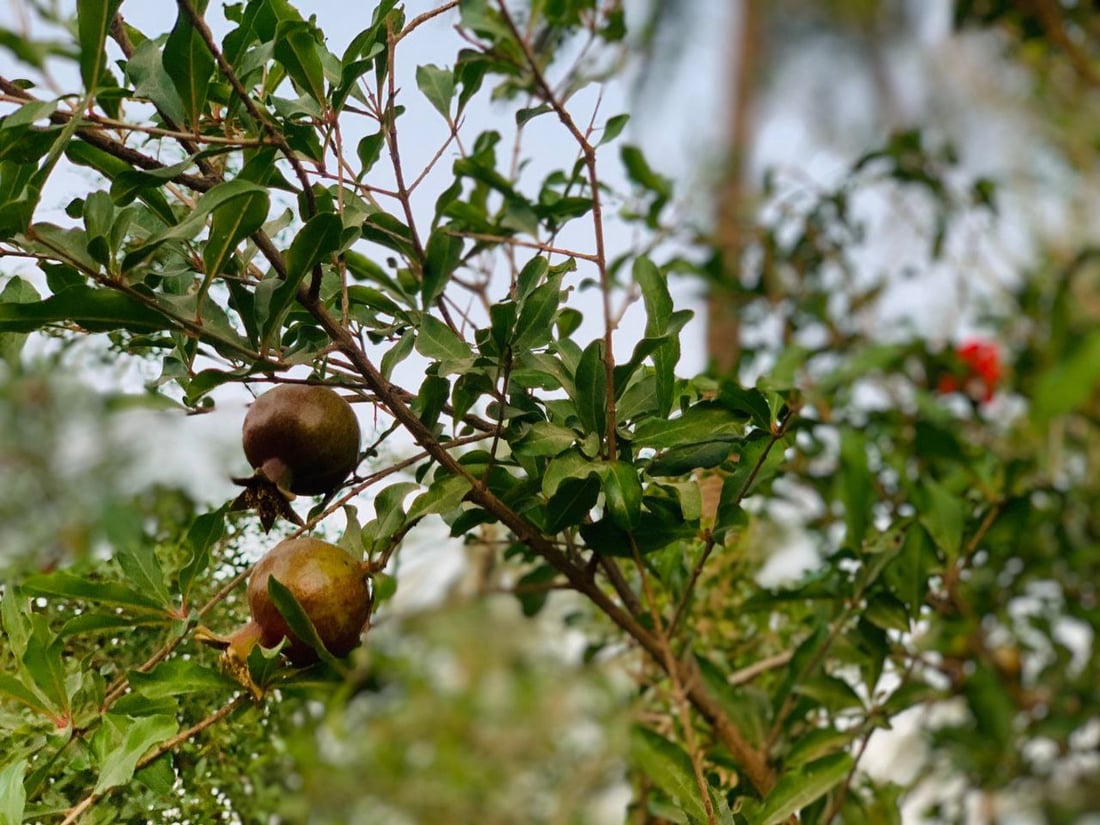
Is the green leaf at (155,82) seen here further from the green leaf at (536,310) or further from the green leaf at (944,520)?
the green leaf at (944,520)

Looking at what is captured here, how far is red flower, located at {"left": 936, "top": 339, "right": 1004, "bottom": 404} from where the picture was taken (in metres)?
1.64

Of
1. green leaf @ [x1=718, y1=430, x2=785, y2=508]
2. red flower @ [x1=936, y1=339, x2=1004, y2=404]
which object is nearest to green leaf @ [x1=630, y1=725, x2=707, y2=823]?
green leaf @ [x1=718, y1=430, x2=785, y2=508]

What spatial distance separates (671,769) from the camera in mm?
643

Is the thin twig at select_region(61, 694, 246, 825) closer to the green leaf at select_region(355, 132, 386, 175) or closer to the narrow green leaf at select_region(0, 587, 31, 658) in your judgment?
the narrow green leaf at select_region(0, 587, 31, 658)

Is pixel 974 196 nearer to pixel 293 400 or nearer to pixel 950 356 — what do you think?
pixel 950 356

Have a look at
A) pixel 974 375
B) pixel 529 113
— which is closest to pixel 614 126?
pixel 529 113

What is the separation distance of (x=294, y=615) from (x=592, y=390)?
193 mm

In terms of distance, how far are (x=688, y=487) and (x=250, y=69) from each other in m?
0.33

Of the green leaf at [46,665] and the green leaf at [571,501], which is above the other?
the green leaf at [571,501]

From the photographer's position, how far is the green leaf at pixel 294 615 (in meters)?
0.47

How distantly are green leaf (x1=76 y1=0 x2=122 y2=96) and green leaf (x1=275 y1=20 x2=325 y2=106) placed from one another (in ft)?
0.33

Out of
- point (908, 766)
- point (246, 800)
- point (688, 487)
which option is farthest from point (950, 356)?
point (246, 800)

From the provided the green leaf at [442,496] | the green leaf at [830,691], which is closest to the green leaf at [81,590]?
the green leaf at [442,496]

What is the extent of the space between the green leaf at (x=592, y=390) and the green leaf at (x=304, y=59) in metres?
0.21
